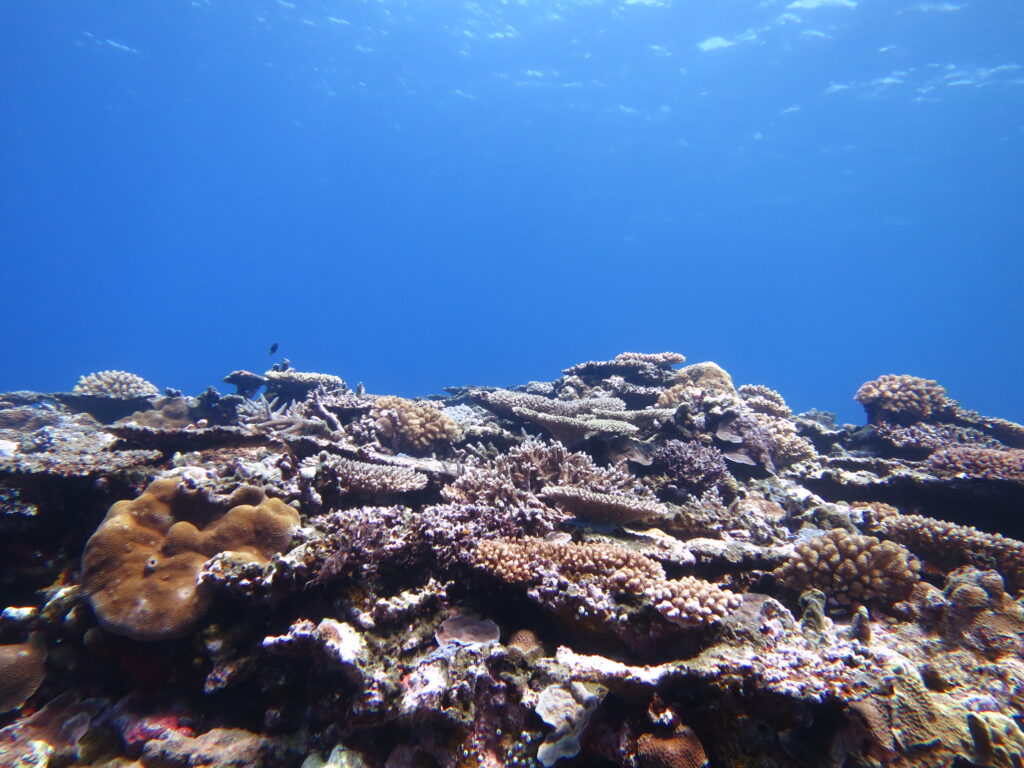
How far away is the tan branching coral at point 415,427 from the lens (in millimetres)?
7512

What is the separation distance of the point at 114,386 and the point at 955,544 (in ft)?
61.1

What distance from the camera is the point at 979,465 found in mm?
6613

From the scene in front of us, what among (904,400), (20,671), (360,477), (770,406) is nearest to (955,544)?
(770,406)

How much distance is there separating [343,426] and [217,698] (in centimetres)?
507

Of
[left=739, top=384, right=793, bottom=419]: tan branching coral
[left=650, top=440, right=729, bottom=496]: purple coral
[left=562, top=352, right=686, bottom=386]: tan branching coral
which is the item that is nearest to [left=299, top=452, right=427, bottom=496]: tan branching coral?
[left=650, top=440, right=729, bottom=496]: purple coral

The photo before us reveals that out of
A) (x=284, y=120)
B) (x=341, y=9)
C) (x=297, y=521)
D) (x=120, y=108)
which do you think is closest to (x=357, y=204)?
(x=284, y=120)

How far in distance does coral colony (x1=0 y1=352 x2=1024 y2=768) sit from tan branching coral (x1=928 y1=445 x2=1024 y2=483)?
2.20 metres

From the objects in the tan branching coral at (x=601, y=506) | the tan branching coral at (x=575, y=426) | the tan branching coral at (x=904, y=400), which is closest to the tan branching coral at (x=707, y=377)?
the tan branching coral at (x=904, y=400)

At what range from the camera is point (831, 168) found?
6488 centimetres

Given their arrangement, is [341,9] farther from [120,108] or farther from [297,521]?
→ [297,521]

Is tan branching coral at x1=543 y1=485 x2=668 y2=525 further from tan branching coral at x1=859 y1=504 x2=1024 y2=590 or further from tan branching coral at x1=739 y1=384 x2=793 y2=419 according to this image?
tan branching coral at x1=739 y1=384 x2=793 y2=419

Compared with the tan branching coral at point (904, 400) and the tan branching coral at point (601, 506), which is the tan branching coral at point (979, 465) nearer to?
the tan branching coral at point (904, 400)

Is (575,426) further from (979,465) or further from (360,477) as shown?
(979,465)

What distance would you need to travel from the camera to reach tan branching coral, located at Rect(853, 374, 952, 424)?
1059 centimetres
